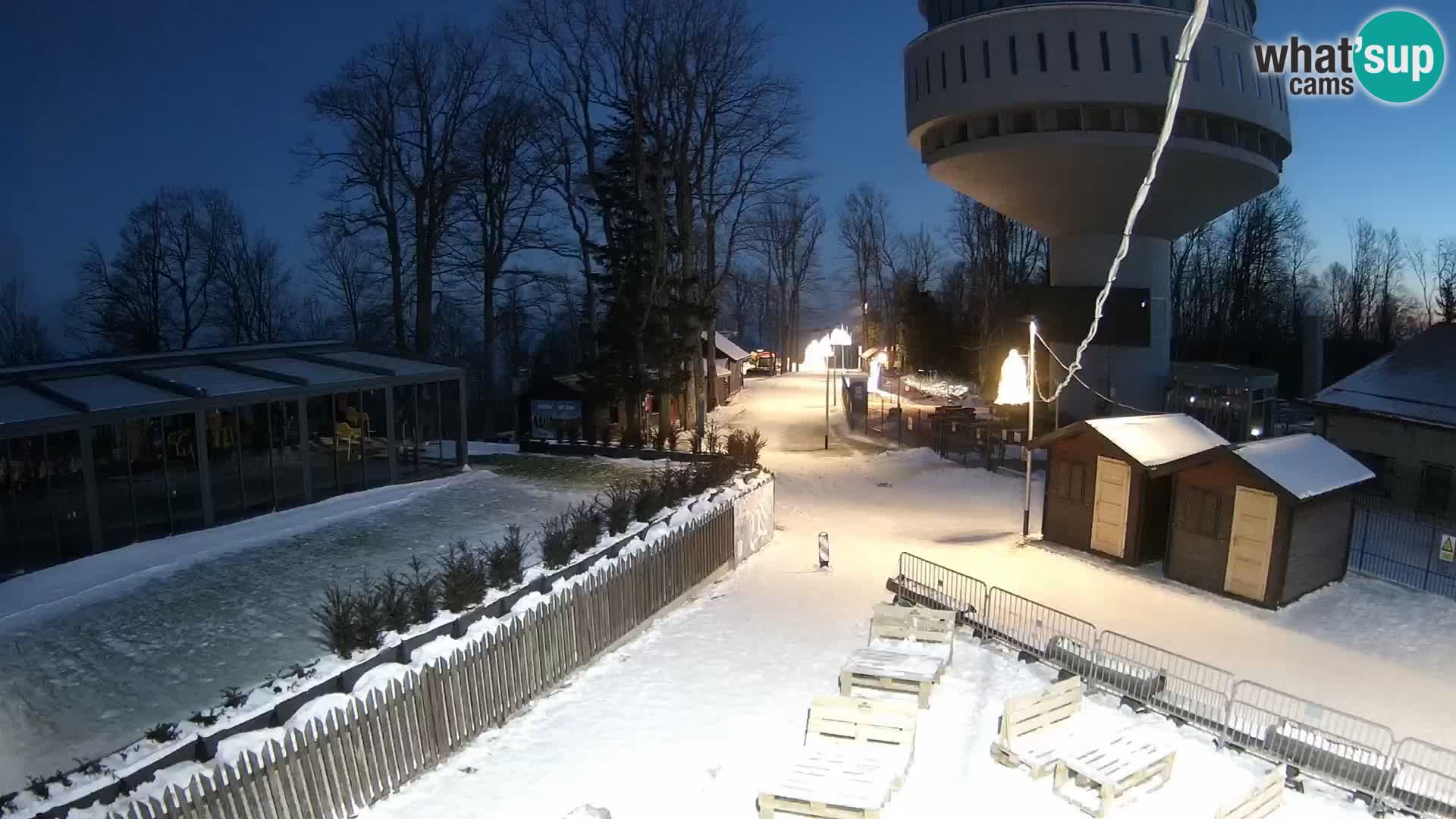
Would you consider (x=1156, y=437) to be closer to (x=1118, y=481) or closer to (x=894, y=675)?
(x=1118, y=481)

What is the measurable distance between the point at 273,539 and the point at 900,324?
53.1 m

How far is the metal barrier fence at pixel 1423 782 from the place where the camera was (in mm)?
8641

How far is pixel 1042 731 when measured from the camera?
10000 millimetres

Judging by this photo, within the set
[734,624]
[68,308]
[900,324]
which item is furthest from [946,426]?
[68,308]

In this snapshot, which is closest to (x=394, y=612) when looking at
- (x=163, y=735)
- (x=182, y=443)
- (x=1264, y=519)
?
(x=163, y=735)

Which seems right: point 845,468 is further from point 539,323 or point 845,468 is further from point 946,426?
point 539,323

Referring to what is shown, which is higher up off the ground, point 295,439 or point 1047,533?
point 295,439

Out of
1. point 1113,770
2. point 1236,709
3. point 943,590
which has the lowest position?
point 1236,709

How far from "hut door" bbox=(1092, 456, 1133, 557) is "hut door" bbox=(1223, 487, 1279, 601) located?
2.29 metres

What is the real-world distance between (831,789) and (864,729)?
4.09 ft

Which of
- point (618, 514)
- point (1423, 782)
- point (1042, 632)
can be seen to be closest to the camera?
point (1423, 782)

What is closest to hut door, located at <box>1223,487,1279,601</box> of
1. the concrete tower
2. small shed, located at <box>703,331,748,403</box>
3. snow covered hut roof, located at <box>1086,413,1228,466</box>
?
snow covered hut roof, located at <box>1086,413,1228,466</box>

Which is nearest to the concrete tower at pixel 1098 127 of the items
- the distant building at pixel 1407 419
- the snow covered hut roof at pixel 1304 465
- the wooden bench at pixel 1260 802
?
the distant building at pixel 1407 419

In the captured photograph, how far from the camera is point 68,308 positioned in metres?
46.0
